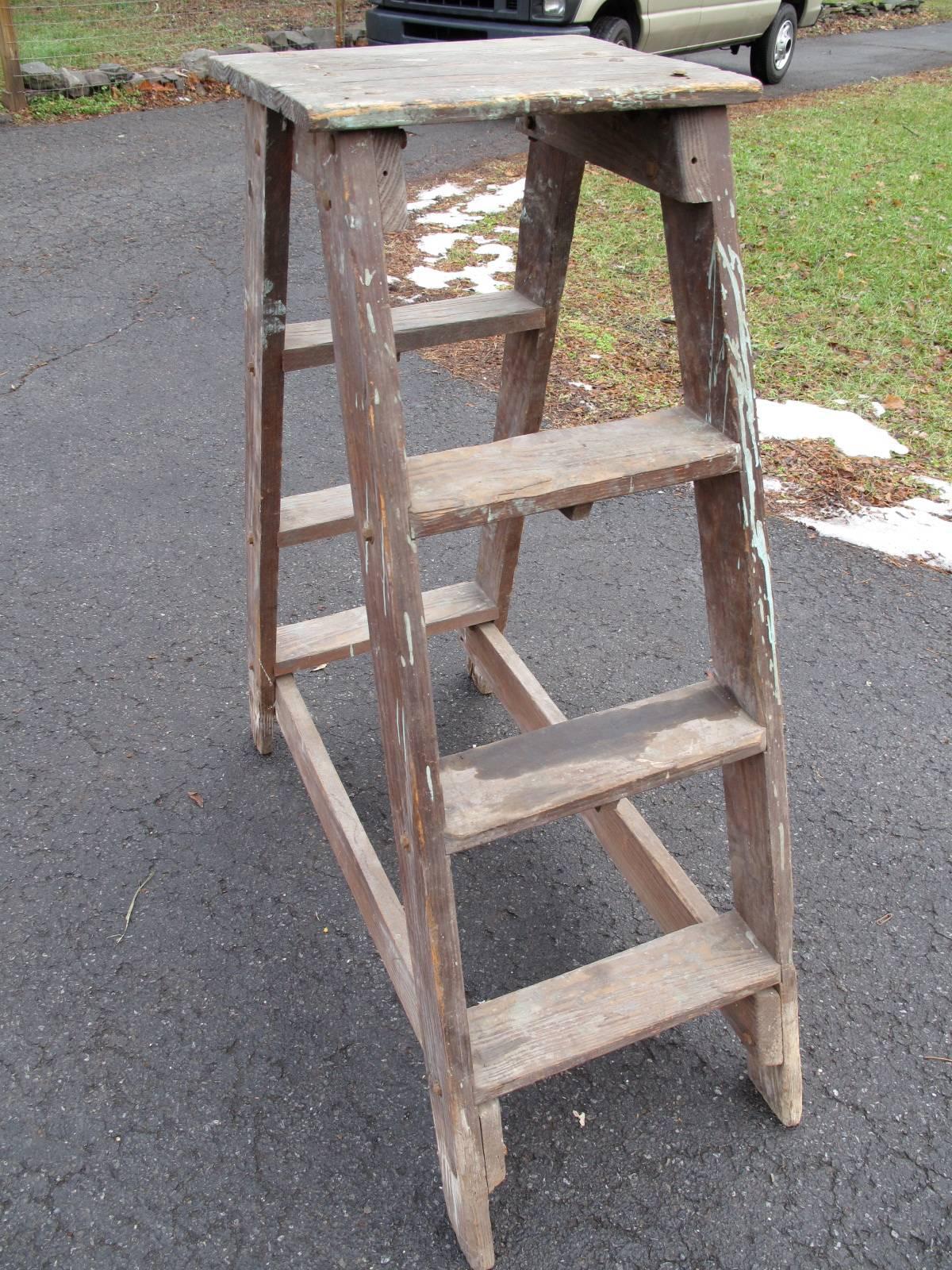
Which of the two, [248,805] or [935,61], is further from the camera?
[935,61]

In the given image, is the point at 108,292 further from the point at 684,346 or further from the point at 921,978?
the point at 921,978

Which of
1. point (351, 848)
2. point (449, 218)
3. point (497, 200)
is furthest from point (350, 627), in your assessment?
point (497, 200)

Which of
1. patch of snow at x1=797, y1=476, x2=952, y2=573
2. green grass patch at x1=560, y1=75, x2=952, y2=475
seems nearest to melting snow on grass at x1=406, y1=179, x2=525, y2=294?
green grass patch at x1=560, y1=75, x2=952, y2=475

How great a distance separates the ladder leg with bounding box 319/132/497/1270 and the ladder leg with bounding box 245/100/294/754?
40cm

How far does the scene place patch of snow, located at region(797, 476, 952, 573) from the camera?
3068 mm

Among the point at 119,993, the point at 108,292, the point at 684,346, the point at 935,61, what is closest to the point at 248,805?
the point at 119,993

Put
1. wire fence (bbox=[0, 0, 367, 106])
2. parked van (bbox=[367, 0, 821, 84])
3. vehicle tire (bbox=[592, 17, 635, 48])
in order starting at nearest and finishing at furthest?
parked van (bbox=[367, 0, 821, 84]) → vehicle tire (bbox=[592, 17, 635, 48]) → wire fence (bbox=[0, 0, 367, 106])

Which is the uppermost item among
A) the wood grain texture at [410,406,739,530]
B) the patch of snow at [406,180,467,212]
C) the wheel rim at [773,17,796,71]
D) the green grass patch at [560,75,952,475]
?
the wheel rim at [773,17,796,71]

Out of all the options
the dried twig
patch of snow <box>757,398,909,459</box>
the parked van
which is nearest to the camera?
the dried twig

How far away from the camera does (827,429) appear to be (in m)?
3.62

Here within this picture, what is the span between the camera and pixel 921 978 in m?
1.88

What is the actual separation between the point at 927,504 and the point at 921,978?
1837mm

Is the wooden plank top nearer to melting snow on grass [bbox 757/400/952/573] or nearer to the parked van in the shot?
melting snow on grass [bbox 757/400/952/573]

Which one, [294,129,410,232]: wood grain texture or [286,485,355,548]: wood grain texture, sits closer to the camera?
[294,129,410,232]: wood grain texture
